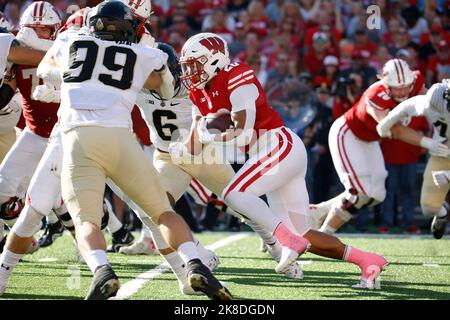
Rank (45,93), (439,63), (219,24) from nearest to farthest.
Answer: (45,93) < (439,63) < (219,24)

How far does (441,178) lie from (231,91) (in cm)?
308

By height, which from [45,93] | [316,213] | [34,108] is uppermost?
[45,93]

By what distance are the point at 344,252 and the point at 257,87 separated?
1.20 metres

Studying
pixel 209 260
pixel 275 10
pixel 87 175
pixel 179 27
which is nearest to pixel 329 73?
pixel 275 10

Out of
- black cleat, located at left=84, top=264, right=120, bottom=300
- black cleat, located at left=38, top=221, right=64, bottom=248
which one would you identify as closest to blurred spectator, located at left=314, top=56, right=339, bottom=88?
black cleat, located at left=38, top=221, right=64, bottom=248

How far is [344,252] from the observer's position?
238 inches

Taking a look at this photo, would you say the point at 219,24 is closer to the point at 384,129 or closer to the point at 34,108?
the point at 384,129

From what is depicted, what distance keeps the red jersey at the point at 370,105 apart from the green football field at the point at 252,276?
3.55ft

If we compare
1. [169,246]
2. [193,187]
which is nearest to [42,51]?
[169,246]

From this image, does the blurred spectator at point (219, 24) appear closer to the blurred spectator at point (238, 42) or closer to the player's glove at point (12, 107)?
the blurred spectator at point (238, 42)

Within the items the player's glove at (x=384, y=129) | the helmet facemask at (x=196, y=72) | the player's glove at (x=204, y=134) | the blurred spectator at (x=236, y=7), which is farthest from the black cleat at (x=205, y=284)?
the blurred spectator at (x=236, y=7)

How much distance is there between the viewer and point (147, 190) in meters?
5.22

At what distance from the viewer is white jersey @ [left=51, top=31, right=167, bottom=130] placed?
5180 mm
